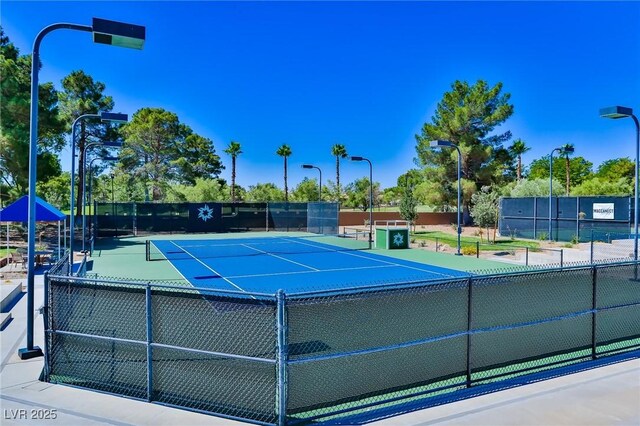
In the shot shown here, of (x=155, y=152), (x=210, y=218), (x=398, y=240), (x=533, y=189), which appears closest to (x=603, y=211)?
(x=398, y=240)

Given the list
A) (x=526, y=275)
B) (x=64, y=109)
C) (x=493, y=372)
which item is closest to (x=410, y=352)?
(x=493, y=372)

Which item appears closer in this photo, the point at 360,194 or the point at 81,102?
the point at 81,102

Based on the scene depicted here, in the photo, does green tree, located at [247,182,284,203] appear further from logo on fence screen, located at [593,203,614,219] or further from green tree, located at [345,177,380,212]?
logo on fence screen, located at [593,203,614,219]

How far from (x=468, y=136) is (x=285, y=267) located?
1530 inches

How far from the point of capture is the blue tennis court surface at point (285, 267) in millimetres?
17078

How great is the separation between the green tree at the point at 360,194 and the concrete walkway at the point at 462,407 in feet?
244

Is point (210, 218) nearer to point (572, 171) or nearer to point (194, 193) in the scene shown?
A: point (194, 193)

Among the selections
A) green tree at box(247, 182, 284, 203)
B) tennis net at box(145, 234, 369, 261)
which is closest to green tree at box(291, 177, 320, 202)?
green tree at box(247, 182, 284, 203)

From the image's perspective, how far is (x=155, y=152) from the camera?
2496 inches

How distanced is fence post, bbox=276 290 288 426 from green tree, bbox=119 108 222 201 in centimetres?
5848

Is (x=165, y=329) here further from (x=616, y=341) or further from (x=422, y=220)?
(x=422, y=220)

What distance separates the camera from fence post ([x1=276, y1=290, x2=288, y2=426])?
5566 millimetres

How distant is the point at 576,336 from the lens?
814 centimetres

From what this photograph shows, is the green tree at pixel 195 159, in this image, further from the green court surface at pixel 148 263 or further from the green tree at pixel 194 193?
the green court surface at pixel 148 263
